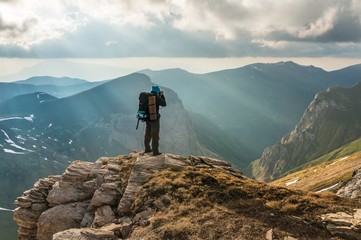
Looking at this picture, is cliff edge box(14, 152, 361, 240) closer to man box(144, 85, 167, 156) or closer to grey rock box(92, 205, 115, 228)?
grey rock box(92, 205, 115, 228)

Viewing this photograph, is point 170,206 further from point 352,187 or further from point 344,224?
point 352,187

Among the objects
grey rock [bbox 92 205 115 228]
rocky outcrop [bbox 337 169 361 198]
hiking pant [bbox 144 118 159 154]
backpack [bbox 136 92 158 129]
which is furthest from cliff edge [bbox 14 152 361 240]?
rocky outcrop [bbox 337 169 361 198]

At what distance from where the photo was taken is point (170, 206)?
74.2 ft

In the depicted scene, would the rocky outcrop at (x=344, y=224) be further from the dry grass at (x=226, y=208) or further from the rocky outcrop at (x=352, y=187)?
the rocky outcrop at (x=352, y=187)

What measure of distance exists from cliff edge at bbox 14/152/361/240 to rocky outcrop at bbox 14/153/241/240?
0.07 m

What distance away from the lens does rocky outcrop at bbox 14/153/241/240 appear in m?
23.2

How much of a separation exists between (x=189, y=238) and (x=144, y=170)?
9.94 meters

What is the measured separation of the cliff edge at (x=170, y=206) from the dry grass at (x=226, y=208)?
0.05 metres

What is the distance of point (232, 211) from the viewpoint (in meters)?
21.3

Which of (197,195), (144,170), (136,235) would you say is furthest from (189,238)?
(144,170)

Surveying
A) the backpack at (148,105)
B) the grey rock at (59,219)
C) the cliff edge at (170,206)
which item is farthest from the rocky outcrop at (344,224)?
the grey rock at (59,219)

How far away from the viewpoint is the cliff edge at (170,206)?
64.3 ft

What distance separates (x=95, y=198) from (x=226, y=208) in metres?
9.73

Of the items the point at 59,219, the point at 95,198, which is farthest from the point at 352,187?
the point at 59,219
